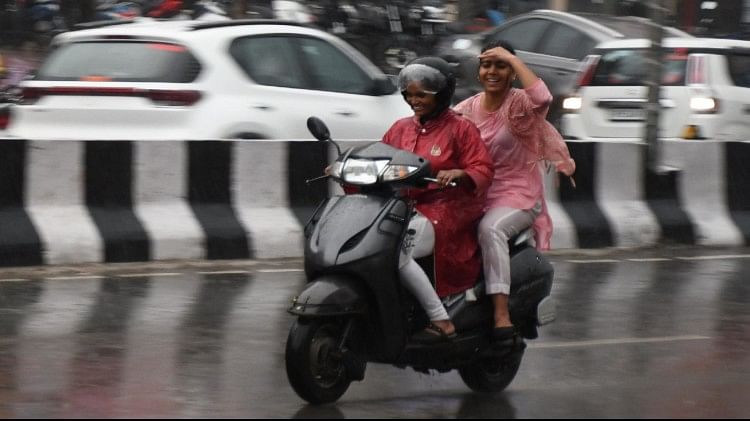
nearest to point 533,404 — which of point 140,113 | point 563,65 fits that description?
point 140,113

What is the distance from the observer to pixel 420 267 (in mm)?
6770

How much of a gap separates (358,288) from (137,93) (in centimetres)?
726

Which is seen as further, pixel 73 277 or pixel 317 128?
pixel 73 277

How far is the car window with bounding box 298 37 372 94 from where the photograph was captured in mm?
14453

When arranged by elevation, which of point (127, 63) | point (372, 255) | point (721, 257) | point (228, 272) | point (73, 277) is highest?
point (372, 255)

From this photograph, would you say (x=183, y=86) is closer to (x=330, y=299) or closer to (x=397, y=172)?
(x=397, y=172)

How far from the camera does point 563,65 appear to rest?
21406mm

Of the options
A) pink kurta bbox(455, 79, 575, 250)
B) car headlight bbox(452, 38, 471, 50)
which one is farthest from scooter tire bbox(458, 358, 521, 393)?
car headlight bbox(452, 38, 471, 50)

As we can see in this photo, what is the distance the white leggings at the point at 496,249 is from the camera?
7047 millimetres

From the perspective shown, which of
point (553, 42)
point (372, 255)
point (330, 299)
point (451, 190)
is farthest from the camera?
point (553, 42)

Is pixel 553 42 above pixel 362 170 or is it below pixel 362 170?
below

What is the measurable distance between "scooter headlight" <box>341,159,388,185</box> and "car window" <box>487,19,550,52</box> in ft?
51.8

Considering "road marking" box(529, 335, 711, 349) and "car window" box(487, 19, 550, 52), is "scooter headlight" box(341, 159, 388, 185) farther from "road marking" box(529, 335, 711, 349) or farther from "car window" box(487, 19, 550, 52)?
"car window" box(487, 19, 550, 52)

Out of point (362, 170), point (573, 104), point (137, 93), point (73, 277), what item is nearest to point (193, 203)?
point (73, 277)
